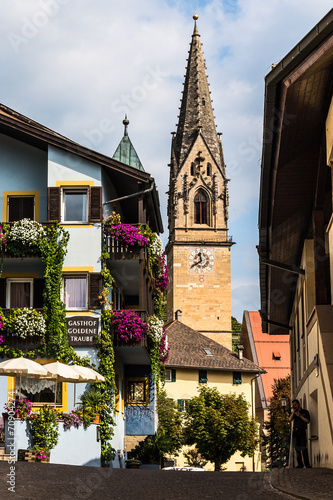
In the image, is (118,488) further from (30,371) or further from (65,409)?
(65,409)

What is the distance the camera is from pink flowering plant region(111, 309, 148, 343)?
24.4 m

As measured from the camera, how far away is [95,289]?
24.9 metres

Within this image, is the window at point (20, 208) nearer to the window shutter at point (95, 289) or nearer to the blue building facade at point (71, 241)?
the blue building facade at point (71, 241)

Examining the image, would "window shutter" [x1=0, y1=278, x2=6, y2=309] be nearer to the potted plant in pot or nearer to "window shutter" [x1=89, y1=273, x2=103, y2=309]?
"window shutter" [x1=89, y1=273, x2=103, y2=309]

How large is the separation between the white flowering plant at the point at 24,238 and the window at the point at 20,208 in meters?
1.51

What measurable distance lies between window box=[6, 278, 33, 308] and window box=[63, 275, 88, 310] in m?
1.06

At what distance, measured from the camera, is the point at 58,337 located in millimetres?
23922

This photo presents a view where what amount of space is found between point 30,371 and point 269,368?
2499 inches

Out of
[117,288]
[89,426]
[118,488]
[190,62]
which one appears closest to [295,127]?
[118,488]

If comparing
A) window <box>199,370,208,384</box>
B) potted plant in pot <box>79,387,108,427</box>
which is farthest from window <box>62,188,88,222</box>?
window <box>199,370,208,384</box>

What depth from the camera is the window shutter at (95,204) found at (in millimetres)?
25469

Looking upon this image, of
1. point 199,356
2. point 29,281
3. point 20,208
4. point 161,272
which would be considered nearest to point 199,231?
point 199,356

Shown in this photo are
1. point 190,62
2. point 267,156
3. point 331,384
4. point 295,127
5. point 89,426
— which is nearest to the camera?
point 331,384

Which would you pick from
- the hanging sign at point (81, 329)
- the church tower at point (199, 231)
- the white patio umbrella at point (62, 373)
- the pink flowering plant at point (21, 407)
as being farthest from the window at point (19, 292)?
the church tower at point (199, 231)
